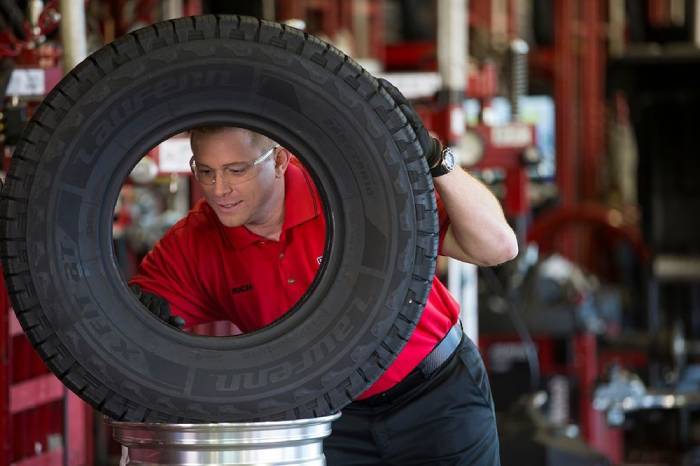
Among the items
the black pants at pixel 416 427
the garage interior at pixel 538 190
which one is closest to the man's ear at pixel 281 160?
the black pants at pixel 416 427

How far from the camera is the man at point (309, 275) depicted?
2.34 metres

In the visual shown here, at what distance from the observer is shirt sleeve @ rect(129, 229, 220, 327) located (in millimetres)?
2520

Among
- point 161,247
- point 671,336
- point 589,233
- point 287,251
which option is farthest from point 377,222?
point 589,233

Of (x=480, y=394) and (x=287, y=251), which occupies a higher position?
(x=287, y=251)

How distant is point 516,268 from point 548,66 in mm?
4165

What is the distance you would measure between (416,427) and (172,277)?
1.71 ft

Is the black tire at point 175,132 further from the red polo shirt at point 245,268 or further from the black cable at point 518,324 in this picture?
the black cable at point 518,324

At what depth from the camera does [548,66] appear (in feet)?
36.4

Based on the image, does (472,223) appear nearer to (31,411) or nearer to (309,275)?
(309,275)

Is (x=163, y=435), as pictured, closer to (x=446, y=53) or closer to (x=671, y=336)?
(x=446, y=53)

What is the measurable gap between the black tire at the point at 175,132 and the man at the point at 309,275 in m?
0.13

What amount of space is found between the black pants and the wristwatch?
0.44 meters

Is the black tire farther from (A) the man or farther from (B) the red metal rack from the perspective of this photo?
(B) the red metal rack

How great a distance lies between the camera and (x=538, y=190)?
37.1ft
